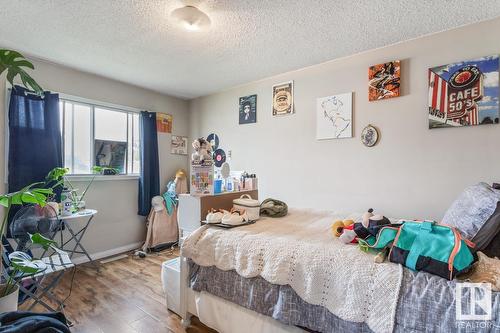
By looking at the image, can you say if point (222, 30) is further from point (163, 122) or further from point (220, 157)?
point (163, 122)

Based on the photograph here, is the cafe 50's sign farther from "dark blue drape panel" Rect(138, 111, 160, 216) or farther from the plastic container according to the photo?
"dark blue drape panel" Rect(138, 111, 160, 216)

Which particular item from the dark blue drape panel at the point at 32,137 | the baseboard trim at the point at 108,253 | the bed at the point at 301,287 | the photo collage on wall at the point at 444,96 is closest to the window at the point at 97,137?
the dark blue drape panel at the point at 32,137

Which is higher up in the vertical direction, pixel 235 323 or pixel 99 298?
pixel 235 323

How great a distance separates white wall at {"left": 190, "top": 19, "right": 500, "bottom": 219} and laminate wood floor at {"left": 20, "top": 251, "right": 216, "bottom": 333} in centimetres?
171

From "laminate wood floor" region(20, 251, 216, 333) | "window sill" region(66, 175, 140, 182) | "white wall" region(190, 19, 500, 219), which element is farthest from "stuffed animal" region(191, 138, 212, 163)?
"window sill" region(66, 175, 140, 182)

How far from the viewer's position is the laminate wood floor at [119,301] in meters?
1.79

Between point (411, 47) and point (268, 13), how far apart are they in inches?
54.8

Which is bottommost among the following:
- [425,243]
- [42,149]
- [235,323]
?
[235,323]

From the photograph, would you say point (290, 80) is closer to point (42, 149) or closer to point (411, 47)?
point (411, 47)

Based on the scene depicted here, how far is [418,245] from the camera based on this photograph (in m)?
1.14

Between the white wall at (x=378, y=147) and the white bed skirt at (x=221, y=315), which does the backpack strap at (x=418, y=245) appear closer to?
the white bed skirt at (x=221, y=315)

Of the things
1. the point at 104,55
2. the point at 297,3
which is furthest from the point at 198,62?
the point at 297,3

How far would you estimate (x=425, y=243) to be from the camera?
1141 mm

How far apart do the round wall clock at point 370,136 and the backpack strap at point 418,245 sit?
1385mm
